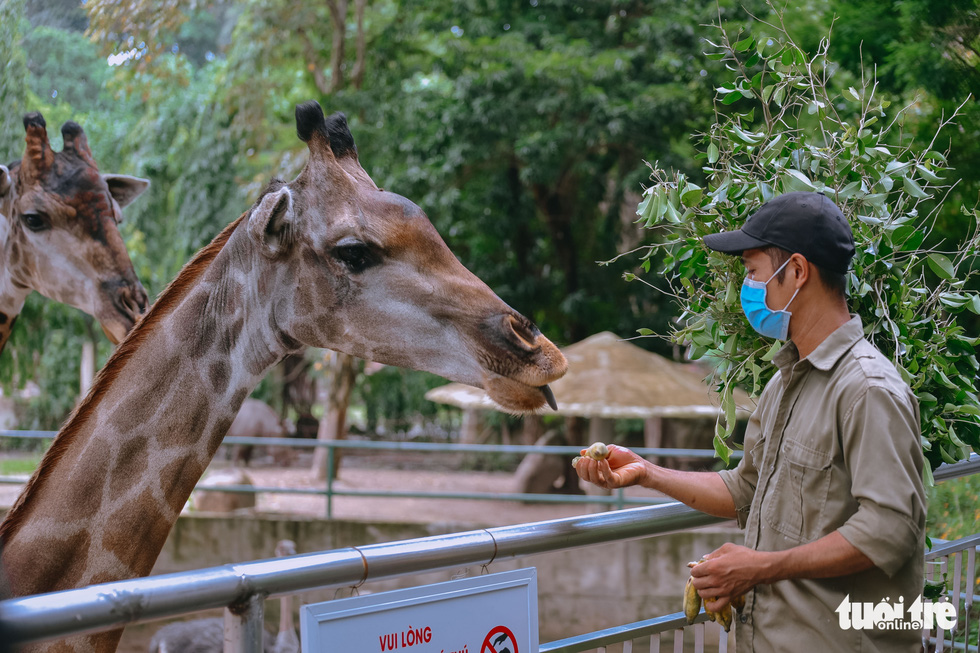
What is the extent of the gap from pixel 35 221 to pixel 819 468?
122 inches

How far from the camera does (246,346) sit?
2232 mm

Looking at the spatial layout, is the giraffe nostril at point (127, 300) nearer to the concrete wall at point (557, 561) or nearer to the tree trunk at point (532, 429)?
the concrete wall at point (557, 561)

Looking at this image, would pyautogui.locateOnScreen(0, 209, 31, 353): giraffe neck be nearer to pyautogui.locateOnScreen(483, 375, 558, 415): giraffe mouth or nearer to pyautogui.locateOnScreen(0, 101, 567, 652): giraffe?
pyautogui.locateOnScreen(0, 101, 567, 652): giraffe

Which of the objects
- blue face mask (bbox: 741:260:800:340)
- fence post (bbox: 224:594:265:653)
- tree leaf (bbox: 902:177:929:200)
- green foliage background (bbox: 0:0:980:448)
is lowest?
fence post (bbox: 224:594:265:653)

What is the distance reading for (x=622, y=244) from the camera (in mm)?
13453

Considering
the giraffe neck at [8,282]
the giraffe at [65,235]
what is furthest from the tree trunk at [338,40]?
the giraffe neck at [8,282]

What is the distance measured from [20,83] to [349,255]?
3.66 metres

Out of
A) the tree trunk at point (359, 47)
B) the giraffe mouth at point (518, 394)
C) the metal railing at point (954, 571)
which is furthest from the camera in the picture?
the tree trunk at point (359, 47)

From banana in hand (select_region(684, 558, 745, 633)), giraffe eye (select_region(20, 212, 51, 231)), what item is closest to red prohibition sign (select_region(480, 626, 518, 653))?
banana in hand (select_region(684, 558, 745, 633))

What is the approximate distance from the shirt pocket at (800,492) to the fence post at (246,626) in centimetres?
109

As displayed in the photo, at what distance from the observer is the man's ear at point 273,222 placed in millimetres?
2150

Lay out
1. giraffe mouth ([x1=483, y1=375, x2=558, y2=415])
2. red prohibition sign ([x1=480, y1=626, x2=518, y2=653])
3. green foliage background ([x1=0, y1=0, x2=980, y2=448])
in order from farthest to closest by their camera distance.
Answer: green foliage background ([x1=0, y1=0, x2=980, y2=448]) < giraffe mouth ([x1=483, y1=375, x2=558, y2=415]) < red prohibition sign ([x1=480, y1=626, x2=518, y2=653])

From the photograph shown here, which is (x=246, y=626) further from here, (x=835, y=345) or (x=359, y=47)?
(x=359, y=47)

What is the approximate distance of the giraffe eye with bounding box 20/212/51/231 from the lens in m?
3.41
